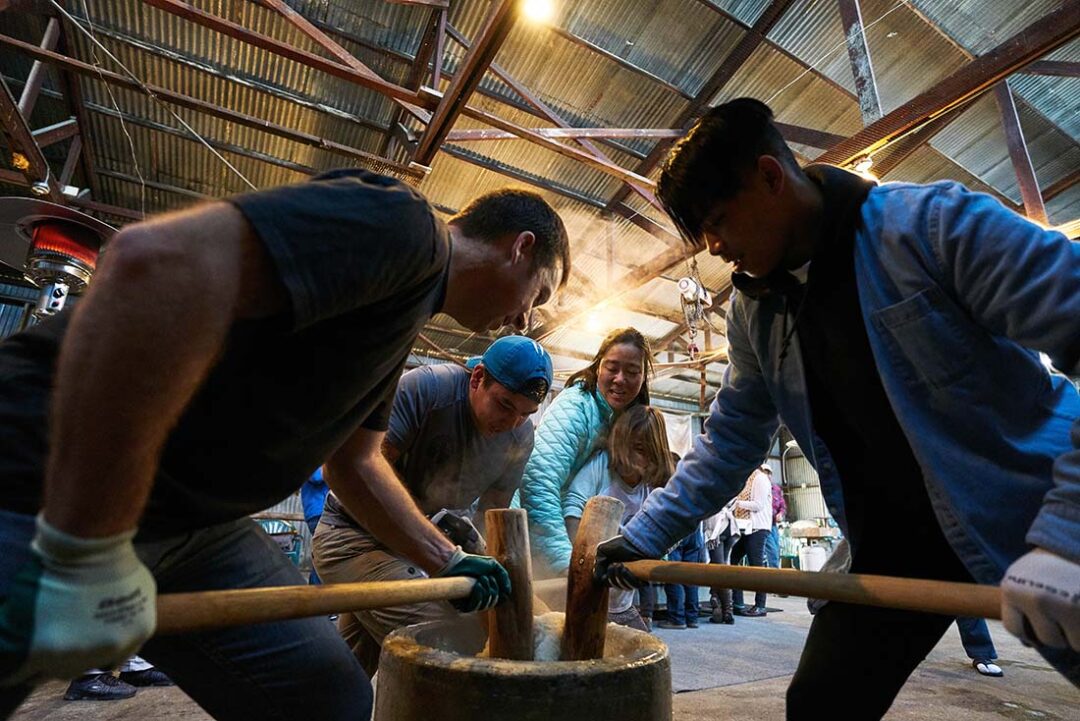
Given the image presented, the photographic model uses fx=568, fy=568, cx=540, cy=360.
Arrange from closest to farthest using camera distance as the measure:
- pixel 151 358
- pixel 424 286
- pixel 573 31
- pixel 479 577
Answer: pixel 151 358 → pixel 424 286 → pixel 479 577 → pixel 573 31

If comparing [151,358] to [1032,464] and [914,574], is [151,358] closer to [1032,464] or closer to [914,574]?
[1032,464]

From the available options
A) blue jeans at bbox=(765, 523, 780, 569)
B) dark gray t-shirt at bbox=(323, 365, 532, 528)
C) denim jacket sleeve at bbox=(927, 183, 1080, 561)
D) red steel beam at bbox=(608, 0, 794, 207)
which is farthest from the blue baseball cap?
blue jeans at bbox=(765, 523, 780, 569)

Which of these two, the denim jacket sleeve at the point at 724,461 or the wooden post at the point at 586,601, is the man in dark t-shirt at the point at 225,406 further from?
the denim jacket sleeve at the point at 724,461

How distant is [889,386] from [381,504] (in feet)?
4.12

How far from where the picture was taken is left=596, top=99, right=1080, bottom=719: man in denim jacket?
0.88m

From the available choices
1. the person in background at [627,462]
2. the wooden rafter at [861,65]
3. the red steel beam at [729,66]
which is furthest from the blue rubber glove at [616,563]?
the red steel beam at [729,66]

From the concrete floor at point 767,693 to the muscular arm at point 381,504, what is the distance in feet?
3.38

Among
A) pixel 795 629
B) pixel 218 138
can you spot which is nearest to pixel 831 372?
pixel 795 629

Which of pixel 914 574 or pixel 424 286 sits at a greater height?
pixel 424 286

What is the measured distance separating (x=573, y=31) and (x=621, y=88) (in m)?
0.72

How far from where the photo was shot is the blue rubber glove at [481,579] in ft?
4.76

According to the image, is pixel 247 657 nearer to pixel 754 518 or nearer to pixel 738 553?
pixel 754 518

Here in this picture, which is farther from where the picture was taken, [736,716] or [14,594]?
[736,716]

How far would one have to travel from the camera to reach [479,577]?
1487 millimetres
